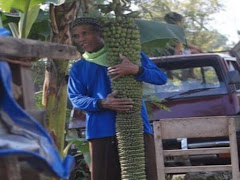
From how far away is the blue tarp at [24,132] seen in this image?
1.82 meters

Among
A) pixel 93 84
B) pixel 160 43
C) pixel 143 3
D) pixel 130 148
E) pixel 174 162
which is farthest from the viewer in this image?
pixel 143 3

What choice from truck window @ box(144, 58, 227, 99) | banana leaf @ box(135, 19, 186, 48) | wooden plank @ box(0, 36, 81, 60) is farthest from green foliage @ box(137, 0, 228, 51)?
wooden plank @ box(0, 36, 81, 60)

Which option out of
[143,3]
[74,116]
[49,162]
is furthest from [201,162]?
[143,3]

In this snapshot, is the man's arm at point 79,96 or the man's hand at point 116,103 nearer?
the man's hand at point 116,103

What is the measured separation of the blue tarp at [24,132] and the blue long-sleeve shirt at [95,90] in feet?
6.60

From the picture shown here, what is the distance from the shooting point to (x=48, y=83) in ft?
14.7

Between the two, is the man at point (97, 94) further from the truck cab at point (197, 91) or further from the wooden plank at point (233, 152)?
the truck cab at point (197, 91)

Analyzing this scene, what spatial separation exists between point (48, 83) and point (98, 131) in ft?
2.36

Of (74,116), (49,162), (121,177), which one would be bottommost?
(49,162)

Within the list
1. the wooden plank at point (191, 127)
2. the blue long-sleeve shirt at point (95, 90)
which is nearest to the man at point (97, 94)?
the blue long-sleeve shirt at point (95, 90)

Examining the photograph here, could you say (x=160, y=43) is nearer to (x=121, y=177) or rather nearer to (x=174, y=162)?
(x=174, y=162)

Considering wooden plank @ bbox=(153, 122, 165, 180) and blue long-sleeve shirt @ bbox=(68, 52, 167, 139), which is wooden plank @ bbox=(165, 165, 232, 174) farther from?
blue long-sleeve shirt @ bbox=(68, 52, 167, 139)

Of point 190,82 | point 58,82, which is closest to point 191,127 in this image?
point 58,82

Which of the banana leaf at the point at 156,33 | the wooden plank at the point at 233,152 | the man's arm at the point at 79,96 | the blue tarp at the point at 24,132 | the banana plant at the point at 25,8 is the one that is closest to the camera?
the blue tarp at the point at 24,132
